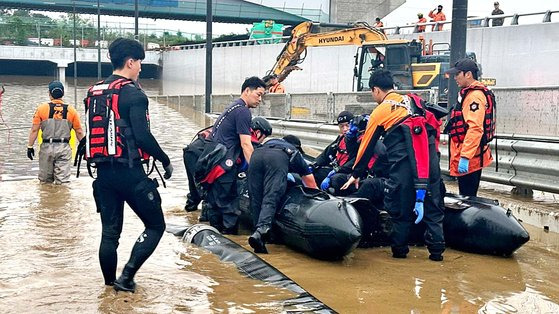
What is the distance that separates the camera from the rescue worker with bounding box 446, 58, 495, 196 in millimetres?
7453

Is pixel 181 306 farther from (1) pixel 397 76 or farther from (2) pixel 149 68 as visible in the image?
(2) pixel 149 68

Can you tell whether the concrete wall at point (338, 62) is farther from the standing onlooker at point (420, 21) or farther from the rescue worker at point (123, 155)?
the rescue worker at point (123, 155)

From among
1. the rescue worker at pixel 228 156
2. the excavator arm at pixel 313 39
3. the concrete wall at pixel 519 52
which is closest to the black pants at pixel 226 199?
the rescue worker at pixel 228 156

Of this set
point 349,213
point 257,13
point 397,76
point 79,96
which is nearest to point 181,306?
point 349,213

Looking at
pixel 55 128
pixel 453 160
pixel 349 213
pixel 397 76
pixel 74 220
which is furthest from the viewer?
pixel 397 76

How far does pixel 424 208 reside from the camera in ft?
22.5

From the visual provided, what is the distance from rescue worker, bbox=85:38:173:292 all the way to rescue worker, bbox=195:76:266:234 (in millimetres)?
2355

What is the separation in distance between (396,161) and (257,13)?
66027mm

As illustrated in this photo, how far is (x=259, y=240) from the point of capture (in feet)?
22.1

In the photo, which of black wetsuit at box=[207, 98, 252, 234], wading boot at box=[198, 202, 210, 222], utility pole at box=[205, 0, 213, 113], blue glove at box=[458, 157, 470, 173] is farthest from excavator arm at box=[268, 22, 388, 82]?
blue glove at box=[458, 157, 470, 173]

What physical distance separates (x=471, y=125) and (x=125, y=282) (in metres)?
4.09

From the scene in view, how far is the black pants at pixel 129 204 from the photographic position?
5.32 metres

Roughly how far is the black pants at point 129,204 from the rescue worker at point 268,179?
1534mm

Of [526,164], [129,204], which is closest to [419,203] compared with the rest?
[129,204]
